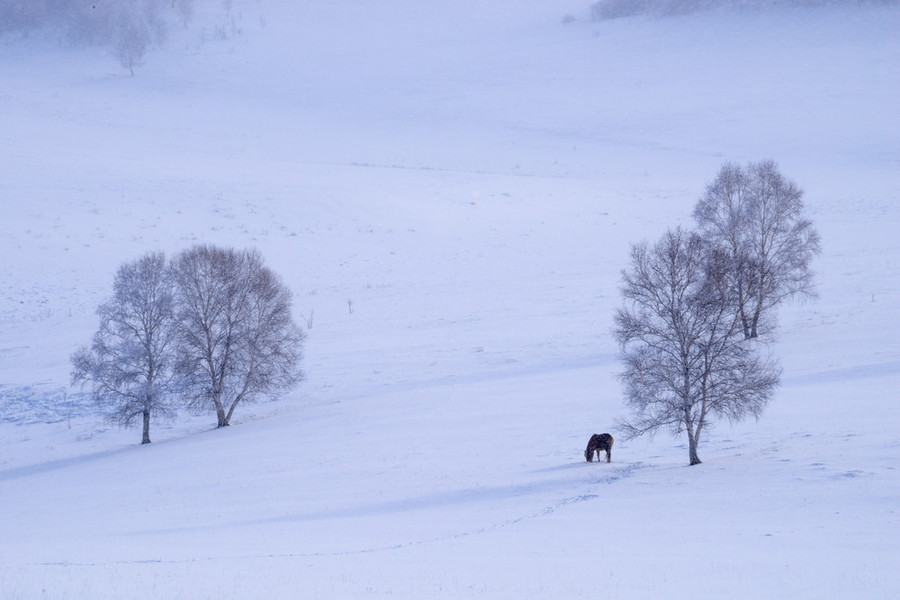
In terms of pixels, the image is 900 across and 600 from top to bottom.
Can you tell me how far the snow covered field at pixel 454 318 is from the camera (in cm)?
1327

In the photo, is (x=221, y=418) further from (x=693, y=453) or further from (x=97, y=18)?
(x=97, y=18)

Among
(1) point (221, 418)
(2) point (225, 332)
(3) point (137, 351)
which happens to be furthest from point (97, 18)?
(1) point (221, 418)

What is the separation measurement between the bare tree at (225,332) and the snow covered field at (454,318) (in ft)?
5.08

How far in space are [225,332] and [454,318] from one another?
508 inches

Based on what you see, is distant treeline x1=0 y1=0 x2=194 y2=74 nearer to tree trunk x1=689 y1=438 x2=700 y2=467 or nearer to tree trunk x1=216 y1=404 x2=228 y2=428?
tree trunk x1=216 y1=404 x2=228 y2=428

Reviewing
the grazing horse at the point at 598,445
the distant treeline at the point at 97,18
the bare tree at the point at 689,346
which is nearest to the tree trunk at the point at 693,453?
the bare tree at the point at 689,346

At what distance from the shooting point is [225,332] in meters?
29.2

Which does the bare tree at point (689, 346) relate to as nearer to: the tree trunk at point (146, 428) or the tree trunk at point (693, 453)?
the tree trunk at point (693, 453)

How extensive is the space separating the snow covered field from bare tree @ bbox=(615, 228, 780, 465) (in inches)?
60.4

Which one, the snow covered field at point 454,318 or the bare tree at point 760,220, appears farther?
the bare tree at point 760,220

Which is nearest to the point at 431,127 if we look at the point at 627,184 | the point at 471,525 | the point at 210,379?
the point at 627,184

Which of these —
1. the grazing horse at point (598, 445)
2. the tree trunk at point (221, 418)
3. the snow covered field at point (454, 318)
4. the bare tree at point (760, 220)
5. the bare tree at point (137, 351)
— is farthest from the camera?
the bare tree at point (760, 220)

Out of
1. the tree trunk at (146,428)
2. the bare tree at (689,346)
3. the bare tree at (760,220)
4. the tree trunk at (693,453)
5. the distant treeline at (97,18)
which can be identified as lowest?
the tree trunk at (693,453)

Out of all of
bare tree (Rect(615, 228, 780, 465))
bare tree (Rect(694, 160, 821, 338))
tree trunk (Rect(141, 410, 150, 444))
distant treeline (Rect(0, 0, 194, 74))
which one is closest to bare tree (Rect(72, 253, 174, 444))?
tree trunk (Rect(141, 410, 150, 444))
